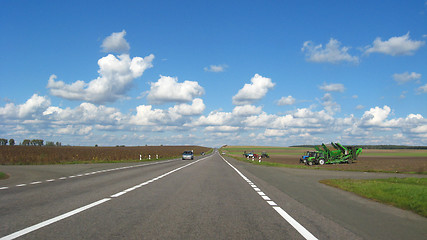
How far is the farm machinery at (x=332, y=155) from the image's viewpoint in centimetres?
4984

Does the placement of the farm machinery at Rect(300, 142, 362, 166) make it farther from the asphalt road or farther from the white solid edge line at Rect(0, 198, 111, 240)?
the white solid edge line at Rect(0, 198, 111, 240)

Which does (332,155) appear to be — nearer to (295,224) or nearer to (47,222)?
(295,224)

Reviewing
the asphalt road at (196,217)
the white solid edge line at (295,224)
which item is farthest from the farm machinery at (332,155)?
the white solid edge line at (295,224)

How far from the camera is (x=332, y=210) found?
930 centimetres

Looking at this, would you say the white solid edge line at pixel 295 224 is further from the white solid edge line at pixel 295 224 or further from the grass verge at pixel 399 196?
the grass verge at pixel 399 196

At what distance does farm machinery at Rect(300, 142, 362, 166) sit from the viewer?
49.8 m

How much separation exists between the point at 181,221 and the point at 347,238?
10.2ft

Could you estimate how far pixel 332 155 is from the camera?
51094mm

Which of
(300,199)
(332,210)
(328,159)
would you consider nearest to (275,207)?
(332,210)

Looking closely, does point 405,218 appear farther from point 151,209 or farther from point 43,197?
point 43,197

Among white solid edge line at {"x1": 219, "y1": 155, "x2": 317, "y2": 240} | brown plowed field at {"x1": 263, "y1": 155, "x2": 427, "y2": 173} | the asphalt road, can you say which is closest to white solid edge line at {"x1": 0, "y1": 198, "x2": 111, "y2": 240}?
the asphalt road

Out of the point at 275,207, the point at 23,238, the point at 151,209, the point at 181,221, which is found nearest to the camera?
the point at 23,238

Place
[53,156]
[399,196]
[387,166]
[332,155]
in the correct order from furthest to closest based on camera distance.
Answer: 1. [332,155]
2. [53,156]
3. [387,166]
4. [399,196]

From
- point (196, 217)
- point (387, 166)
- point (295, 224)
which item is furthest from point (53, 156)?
point (295, 224)
